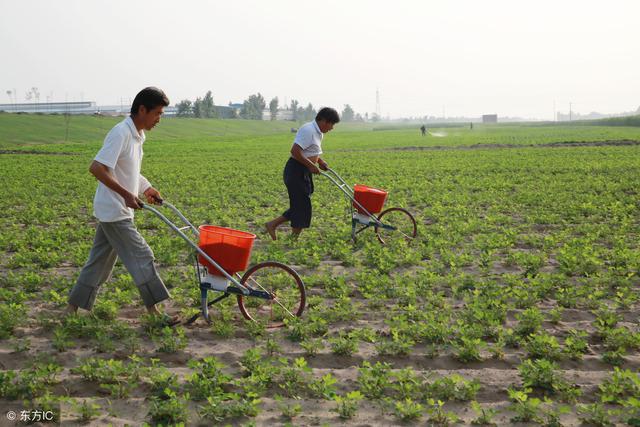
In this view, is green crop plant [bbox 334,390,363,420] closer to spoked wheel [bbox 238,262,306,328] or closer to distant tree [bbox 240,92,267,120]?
spoked wheel [bbox 238,262,306,328]

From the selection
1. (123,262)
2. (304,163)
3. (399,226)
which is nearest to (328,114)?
(304,163)

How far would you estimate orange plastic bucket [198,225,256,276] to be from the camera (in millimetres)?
4895

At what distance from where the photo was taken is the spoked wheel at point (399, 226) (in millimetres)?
8836

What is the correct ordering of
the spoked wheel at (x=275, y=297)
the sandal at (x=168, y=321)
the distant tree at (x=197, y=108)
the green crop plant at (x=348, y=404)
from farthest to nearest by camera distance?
the distant tree at (x=197, y=108)
the spoked wheel at (x=275, y=297)
the sandal at (x=168, y=321)
the green crop plant at (x=348, y=404)

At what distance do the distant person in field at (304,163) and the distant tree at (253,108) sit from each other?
142373mm

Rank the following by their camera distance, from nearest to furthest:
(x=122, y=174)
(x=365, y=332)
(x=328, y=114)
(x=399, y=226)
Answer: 1. (x=122, y=174)
2. (x=365, y=332)
3. (x=328, y=114)
4. (x=399, y=226)

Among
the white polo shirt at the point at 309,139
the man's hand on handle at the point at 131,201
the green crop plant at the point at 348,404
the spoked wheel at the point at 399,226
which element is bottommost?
the green crop plant at the point at 348,404

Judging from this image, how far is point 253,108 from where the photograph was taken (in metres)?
153

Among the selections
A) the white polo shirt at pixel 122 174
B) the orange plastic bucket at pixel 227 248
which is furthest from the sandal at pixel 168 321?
the white polo shirt at pixel 122 174

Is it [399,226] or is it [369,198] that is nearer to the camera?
[369,198]

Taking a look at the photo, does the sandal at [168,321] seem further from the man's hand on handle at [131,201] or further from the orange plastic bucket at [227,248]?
the man's hand on handle at [131,201]

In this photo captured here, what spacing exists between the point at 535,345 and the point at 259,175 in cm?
1640

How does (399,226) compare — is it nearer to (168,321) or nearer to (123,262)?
(168,321)

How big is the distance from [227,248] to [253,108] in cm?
15195
